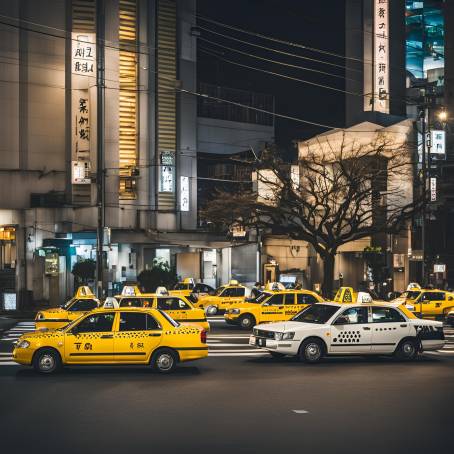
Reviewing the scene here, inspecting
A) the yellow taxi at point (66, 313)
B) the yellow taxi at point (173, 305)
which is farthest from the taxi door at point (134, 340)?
the yellow taxi at point (66, 313)

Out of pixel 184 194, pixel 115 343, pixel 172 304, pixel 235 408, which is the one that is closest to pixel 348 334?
pixel 115 343

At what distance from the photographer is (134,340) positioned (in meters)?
18.1

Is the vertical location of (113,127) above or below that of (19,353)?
above

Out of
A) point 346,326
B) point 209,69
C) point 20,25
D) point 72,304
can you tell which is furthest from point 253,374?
point 209,69

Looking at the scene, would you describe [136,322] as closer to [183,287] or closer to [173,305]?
[173,305]

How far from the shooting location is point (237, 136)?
61.1 metres

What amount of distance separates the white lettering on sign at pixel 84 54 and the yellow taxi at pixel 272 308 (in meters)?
23.2

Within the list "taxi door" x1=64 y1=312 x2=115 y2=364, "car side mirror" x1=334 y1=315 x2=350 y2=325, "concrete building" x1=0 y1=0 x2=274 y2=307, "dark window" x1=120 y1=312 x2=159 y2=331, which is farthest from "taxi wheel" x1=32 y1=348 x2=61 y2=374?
"concrete building" x1=0 y1=0 x2=274 y2=307

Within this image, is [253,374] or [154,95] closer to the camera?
[253,374]

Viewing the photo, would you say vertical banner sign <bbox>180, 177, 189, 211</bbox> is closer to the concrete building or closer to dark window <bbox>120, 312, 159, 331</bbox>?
the concrete building

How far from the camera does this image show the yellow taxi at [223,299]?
36.5m

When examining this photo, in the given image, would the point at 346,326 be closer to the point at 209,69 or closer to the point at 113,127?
the point at 113,127

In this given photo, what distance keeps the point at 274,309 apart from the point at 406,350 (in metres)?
9.00

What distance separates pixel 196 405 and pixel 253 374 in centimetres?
433
